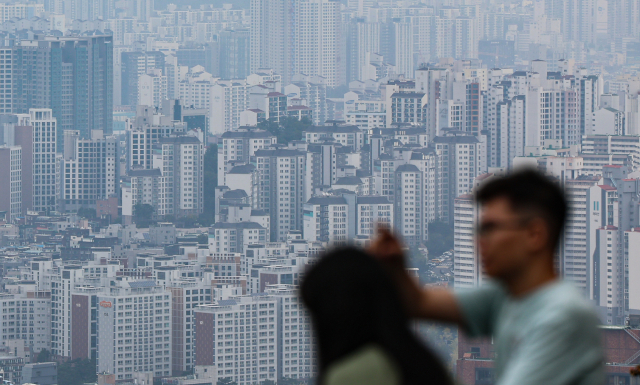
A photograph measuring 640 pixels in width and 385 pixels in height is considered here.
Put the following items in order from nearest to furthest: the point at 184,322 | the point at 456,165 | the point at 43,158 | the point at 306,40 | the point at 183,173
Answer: the point at 184,322 → the point at 456,165 → the point at 183,173 → the point at 43,158 → the point at 306,40

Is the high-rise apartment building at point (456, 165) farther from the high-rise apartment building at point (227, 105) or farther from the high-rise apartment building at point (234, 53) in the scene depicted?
the high-rise apartment building at point (234, 53)

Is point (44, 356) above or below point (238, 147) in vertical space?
below

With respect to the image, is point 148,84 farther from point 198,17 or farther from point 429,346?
point 429,346

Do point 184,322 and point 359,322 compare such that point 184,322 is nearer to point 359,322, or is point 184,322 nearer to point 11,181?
point 11,181

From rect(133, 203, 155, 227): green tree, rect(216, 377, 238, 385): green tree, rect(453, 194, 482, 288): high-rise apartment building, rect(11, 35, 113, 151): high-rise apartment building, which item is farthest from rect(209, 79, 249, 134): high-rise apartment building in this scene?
rect(216, 377, 238, 385): green tree

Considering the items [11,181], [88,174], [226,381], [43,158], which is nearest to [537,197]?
[226,381]

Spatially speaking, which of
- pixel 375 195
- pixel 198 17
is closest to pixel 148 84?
pixel 198 17

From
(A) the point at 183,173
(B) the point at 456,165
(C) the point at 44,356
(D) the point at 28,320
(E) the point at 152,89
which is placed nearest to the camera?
(C) the point at 44,356

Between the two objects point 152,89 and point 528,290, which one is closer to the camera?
point 528,290
